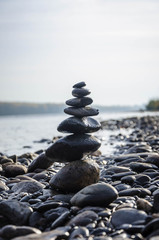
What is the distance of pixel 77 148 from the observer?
6969 millimetres

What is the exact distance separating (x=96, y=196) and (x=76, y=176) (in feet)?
4.26

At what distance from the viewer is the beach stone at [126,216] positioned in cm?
464

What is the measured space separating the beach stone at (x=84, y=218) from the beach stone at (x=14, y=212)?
85 centimetres

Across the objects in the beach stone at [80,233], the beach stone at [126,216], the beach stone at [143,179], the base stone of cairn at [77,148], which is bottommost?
the beach stone at [80,233]

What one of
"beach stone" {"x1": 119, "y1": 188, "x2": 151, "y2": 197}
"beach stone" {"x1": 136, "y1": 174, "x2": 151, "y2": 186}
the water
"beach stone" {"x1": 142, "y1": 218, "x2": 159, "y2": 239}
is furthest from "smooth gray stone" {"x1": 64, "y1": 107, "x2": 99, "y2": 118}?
the water

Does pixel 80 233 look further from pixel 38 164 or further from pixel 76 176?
pixel 38 164

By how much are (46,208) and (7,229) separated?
→ 1.05 meters

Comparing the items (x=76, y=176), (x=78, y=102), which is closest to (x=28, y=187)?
(x=76, y=176)

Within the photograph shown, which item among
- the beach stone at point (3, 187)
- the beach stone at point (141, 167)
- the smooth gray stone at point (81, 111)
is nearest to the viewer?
the smooth gray stone at point (81, 111)

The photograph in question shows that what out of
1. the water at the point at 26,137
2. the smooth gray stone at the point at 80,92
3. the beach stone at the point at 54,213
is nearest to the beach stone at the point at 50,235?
the beach stone at the point at 54,213

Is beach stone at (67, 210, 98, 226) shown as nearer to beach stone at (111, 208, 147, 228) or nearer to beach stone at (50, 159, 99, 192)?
beach stone at (111, 208, 147, 228)

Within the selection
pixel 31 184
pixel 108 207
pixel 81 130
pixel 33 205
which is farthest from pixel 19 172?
pixel 108 207

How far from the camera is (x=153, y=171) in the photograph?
8008 mm

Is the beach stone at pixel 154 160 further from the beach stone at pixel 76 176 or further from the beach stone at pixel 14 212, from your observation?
the beach stone at pixel 14 212
